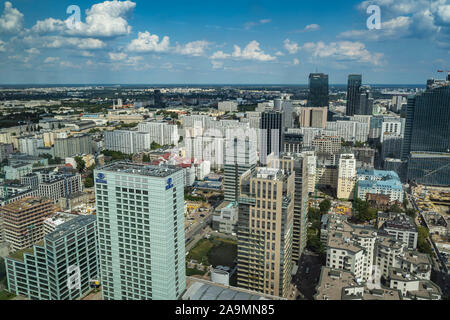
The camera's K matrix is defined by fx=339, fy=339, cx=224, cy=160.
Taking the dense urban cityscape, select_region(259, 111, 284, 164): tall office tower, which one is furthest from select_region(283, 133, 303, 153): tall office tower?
select_region(259, 111, 284, 164): tall office tower

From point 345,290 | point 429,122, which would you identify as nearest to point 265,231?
point 345,290

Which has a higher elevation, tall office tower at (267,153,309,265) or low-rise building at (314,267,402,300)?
Result: tall office tower at (267,153,309,265)

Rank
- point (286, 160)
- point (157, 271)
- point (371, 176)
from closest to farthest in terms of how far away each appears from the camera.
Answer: point (157, 271) → point (286, 160) → point (371, 176)

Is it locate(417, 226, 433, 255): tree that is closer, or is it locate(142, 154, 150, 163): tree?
locate(417, 226, 433, 255): tree

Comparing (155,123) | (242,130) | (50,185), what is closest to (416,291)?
(50,185)

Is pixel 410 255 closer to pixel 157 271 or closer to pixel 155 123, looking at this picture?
pixel 157 271

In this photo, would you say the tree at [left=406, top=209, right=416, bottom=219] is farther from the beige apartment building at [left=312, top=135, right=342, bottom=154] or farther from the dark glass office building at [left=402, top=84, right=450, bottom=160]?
the beige apartment building at [left=312, top=135, right=342, bottom=154]

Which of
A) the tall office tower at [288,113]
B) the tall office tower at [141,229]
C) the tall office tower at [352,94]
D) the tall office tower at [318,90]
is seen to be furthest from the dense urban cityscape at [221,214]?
the tall office tower at [318,90]
